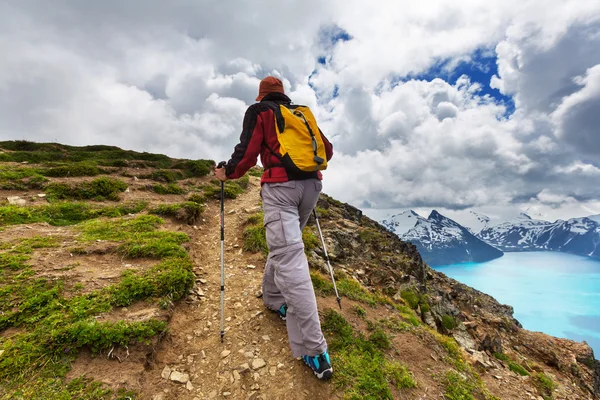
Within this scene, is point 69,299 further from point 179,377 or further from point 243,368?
point 243,368

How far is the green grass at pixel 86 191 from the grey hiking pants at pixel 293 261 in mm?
13625

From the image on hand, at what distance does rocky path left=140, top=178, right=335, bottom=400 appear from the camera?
13.3 feet

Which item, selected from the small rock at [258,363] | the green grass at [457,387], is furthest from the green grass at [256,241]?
the green grass at [457,387]

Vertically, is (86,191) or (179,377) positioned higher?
(86,191)

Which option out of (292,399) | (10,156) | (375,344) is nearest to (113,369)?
(292,399)

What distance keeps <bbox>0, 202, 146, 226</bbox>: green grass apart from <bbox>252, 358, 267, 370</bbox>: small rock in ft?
33.7

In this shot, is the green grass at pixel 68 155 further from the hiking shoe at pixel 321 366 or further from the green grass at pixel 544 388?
the green grass at pixel 544 388

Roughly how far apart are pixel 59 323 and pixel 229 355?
282 centimetres

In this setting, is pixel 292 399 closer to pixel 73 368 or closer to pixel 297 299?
pixel 297 299

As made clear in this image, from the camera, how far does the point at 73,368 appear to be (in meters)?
3.82

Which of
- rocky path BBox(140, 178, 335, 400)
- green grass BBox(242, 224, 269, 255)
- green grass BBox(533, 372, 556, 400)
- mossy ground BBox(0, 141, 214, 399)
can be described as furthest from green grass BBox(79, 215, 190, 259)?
green grass BBox(533, 372, 556, 400)

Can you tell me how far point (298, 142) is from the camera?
4.16 m

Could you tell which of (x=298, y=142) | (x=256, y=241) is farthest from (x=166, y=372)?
(x=256, y=241)

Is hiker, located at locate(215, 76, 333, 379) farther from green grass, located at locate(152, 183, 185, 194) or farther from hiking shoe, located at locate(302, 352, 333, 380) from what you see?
green grass, located at locate(152, 183, 185, 194)
